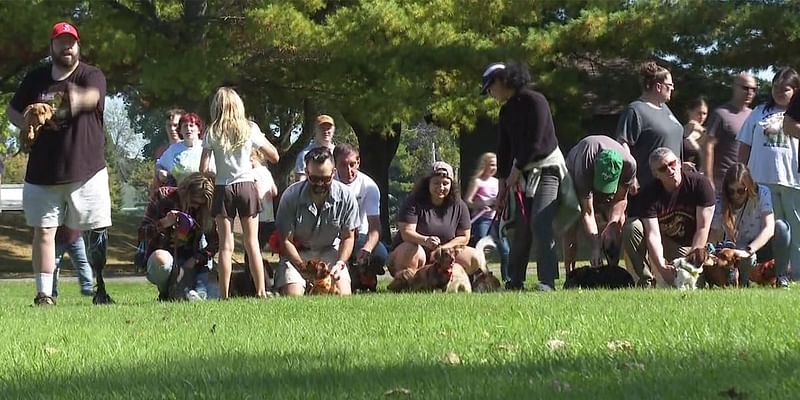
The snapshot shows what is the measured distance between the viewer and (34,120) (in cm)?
839

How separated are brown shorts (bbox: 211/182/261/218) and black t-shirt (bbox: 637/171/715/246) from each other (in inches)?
123

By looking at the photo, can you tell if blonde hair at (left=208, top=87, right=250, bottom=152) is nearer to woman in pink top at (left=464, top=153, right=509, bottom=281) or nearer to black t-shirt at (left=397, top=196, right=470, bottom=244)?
black t-shirt at (left=397, top=196, right=470, bottom=244)

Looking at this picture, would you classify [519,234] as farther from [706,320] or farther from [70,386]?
[70,386]

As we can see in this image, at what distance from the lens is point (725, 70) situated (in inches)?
887

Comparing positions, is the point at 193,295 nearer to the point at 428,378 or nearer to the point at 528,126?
the point at 528,126

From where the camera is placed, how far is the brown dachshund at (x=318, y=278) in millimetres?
9430

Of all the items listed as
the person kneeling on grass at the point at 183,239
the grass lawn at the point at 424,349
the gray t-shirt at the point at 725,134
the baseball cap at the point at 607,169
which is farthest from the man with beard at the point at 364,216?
the gray t-shirt at the point at 725,134

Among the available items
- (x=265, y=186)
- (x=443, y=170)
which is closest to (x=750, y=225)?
(x=443, y=170)

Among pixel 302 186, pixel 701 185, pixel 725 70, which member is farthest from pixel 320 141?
pixel 725 70

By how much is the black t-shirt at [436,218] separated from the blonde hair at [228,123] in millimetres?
1877

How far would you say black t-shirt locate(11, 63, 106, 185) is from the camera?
8.55 meters

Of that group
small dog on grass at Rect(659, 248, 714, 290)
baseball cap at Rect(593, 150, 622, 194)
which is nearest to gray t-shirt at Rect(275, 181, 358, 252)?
baseball cap at Rect(593, 150, 622, 194)

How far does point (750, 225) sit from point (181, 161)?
5.05m

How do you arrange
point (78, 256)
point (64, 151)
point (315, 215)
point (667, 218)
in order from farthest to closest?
1. point (78, 256)
2. point (315, 215)
3. point (667, 218)
4. point (64, 151)
